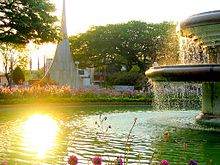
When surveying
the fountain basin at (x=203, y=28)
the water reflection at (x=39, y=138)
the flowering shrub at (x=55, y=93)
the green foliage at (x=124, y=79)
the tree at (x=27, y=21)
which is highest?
the tree at (x=27, y=21)

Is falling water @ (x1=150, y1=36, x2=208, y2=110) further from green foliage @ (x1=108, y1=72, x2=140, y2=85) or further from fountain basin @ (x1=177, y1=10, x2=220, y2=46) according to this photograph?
green foliage @ (x1=108, y1=72, x2=140, y2=85)

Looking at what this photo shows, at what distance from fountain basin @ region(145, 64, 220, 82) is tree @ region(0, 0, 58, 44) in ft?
38.1

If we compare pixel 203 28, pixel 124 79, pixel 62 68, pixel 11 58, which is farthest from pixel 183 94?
pixel 11 58

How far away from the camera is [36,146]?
8.02 m

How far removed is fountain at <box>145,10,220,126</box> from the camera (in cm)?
992

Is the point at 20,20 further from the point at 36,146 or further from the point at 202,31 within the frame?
the point at 36,146

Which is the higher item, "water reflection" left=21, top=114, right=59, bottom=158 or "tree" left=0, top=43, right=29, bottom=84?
"tree" left=0, top=43, right=29, bottom=84

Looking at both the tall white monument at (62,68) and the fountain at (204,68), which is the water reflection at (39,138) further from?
the tall white monument at (62,68)

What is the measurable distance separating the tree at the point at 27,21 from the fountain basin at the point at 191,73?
11.6 m

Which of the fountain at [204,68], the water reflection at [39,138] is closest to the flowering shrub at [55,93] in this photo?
the water reflection at [39,138]

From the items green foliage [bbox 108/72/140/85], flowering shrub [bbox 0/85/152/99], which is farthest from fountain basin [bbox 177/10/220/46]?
green foliage [bbox 108/72/140/85]

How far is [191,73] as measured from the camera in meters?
10.0

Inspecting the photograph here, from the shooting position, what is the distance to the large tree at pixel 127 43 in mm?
53250

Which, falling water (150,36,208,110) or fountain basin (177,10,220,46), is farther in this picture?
falling water (150,36,208,110)
